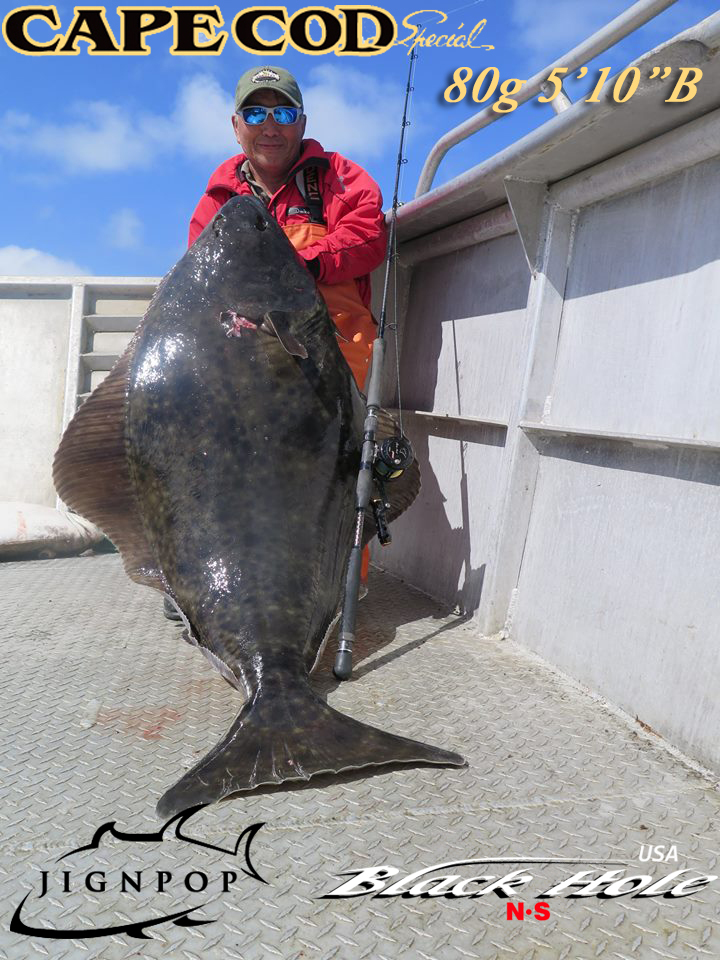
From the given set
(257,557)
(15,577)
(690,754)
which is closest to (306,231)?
(257,557)

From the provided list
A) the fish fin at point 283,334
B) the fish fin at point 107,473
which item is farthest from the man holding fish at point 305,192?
the fish fin at point 107,473

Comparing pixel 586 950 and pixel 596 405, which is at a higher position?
pixel 596 405

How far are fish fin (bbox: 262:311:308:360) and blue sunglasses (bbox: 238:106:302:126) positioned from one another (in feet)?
5.24

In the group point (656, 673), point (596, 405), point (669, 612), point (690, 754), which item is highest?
point (596, 405)

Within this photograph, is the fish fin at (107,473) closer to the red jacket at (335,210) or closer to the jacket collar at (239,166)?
the red jacket at (335,210)

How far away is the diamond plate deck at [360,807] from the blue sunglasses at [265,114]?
2879 millimetres

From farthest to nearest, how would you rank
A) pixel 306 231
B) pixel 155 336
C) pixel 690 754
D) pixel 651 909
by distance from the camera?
pixel 306 231 → pixel 155 336 → pixel 690 754 → pixel 651 909

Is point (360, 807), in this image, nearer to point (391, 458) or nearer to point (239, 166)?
point (391, 458)

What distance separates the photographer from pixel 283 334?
3.52m

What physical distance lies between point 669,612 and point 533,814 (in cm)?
101

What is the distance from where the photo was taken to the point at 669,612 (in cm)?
295

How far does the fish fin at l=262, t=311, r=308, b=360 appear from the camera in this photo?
3496mm

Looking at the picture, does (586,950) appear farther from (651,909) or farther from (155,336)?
(155,336)

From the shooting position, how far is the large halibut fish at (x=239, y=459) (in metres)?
2.90
